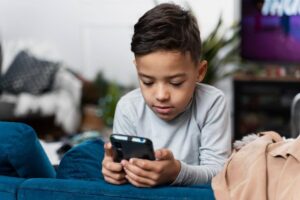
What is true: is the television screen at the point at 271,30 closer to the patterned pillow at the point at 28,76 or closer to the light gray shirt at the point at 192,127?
the patterned pillow at the point at 28,76

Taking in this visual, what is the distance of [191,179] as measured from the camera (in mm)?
1332

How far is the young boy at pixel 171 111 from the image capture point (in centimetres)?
126

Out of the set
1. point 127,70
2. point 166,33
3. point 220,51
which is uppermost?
point 166,33

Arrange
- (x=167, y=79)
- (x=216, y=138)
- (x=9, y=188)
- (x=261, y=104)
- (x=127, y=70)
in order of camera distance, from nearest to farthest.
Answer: (x=9, y=188) → (x=167, y=79) → (x=216, y=138) → (x=261, y=104) → (x=127, y=70)

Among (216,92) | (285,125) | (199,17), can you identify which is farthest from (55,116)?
(216,92)

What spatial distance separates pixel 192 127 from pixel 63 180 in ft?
1.48

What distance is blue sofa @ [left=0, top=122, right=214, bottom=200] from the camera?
121 centimetres

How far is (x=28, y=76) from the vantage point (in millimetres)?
4707

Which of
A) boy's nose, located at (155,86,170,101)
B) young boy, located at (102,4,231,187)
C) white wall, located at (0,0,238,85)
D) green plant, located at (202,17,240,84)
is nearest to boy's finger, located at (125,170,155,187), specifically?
young boy, located at (102,4,231,187)

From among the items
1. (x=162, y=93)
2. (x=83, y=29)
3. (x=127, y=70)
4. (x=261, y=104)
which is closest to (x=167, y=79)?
(x=162, y=93)

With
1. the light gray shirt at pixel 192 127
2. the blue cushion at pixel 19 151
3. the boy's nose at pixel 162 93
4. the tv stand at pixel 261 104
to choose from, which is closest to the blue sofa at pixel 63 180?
the blue cushion at pixel 19 151

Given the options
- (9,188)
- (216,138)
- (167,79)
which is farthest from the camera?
(216,138)

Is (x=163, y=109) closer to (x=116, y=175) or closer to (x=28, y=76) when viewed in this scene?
(x=116, y=175)

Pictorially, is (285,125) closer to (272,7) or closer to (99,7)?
(272,7)
